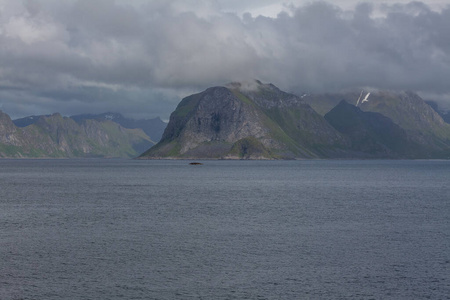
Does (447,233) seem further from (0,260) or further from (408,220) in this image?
(0,260)

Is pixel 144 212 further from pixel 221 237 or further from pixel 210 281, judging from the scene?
pixel 210 281

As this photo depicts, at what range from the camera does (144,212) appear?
100 meters

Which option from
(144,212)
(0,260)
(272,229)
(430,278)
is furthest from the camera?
(144,212)

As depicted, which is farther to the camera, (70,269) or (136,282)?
(70,269)

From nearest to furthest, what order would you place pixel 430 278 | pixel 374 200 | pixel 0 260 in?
pixel 430 278
pixel 0 260
pixel 374 200

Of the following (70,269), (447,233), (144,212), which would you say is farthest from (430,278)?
(144,212)

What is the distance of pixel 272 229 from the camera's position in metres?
78.6

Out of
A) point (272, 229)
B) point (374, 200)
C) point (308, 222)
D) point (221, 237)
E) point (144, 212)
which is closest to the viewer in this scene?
point (221, 237)

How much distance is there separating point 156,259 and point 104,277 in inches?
342

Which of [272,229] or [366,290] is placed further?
[272,229]

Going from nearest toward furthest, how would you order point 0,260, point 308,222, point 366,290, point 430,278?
point 366,290 → point 430,278 → point 0,260 → point 308,222

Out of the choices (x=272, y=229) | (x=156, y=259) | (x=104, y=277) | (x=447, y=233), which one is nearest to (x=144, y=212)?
(x=272, y=229)

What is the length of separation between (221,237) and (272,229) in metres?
10.7

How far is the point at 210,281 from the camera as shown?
4912 centimetres
